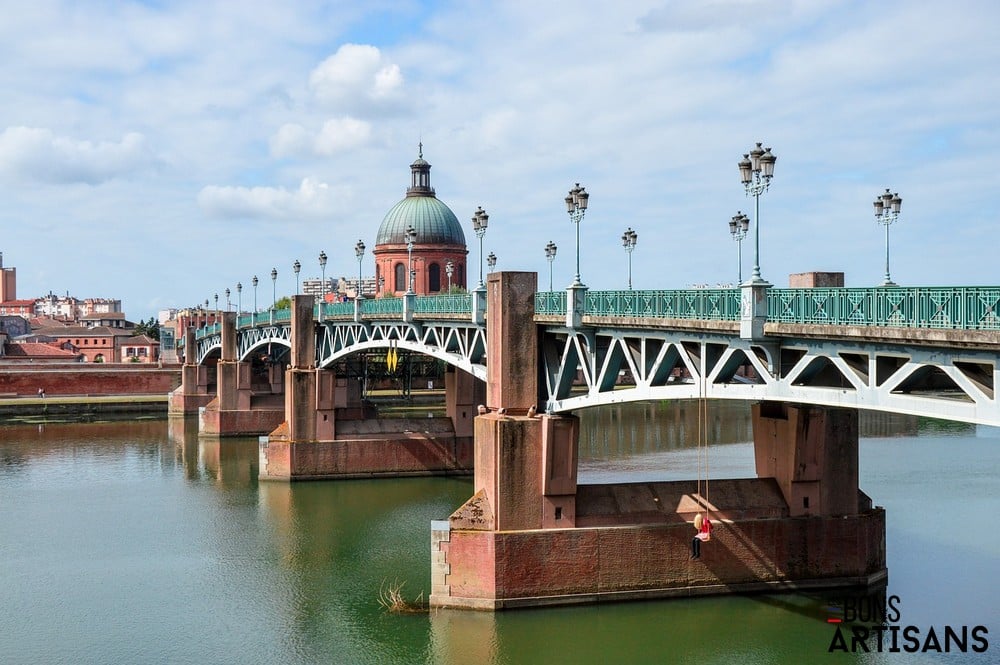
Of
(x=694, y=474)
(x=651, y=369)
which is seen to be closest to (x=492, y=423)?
(x=651, y=369)

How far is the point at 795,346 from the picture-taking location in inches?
809

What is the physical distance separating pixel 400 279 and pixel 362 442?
54.4m

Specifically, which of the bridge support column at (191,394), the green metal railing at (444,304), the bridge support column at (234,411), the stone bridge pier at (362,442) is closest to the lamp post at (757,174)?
the green metal railing at (444,304)

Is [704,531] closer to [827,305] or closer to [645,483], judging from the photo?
[645,483]

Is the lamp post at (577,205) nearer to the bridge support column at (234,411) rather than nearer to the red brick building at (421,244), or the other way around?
the bridge support column at (234,411)

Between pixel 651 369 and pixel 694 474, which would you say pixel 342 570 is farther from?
pixel 694 474

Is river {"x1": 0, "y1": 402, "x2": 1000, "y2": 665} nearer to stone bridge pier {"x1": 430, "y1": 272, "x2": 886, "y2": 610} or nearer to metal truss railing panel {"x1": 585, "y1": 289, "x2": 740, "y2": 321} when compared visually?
stone bridge pier {"x1": 430, "y1": 272, "x2": 886, "y2": 610}

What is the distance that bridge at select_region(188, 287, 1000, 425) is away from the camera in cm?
1683

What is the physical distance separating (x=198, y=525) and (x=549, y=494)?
1738cm

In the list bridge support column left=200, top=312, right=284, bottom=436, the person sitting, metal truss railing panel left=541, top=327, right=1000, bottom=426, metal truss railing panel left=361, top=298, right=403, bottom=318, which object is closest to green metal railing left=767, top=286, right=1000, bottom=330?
metal truss railing panel left=541, top=327, right=1000, bottom=426

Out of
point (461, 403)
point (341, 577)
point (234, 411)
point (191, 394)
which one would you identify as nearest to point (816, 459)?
point (341, 577)

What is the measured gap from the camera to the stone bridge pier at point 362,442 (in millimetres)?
48562

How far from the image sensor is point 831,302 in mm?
19734

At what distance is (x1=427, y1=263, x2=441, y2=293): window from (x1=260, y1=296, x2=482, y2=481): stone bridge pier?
5063 centimetres
